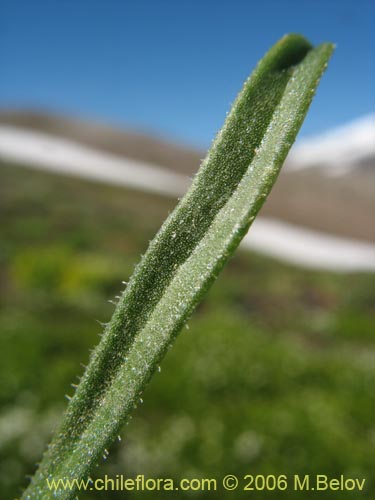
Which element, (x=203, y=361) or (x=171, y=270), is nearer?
(x=171, y=270)

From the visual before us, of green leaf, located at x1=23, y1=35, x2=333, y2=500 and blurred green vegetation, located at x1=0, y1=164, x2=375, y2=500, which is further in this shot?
blurred green vegetation, located at x1=0, y1=164, x2=375, y2=500

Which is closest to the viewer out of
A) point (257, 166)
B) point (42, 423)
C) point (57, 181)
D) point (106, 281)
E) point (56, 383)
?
point (257, 166)

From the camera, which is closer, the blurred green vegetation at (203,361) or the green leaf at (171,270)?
the green leaf at (171,270)

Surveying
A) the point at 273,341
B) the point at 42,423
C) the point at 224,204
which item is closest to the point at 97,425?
the point at 224,204

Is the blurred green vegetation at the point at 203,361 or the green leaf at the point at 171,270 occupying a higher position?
the green leaf at the point at 171,270

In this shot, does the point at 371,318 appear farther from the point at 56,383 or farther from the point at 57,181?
the point at 57,181
